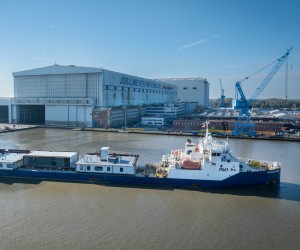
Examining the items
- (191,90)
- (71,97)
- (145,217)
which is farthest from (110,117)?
(191,90)

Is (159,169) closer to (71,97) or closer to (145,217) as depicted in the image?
(145,217)

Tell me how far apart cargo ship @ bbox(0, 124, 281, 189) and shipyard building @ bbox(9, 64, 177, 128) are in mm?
19317

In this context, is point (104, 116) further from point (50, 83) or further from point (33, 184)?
point (33, 184)

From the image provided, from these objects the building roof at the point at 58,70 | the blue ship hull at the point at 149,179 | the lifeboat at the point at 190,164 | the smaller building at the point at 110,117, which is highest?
the building roof at the point at 58,70

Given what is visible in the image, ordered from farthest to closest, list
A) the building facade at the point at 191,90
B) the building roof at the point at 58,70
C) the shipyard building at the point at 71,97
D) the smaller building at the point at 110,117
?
the building facade at the point at 191,90, the building roof at the point at 58,70, the shipyard building at the point at 71,97, the smaller building at the point at 110,117

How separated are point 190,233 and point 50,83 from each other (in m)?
30.5

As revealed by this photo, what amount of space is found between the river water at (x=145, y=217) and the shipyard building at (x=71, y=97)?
2111 centimetres

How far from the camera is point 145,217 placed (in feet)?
27.6

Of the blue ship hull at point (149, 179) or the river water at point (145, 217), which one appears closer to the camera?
the river water at point (145, 217)

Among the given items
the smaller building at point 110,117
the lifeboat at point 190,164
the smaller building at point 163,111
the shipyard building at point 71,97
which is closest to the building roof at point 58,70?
the shipyard building at point 71,97

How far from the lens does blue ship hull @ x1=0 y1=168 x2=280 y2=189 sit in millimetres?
10500

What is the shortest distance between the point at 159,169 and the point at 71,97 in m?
24.2

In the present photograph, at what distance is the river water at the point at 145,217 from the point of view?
7.07 m

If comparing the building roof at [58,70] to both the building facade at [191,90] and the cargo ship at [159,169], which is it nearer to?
the cargo ship at [159,169]
